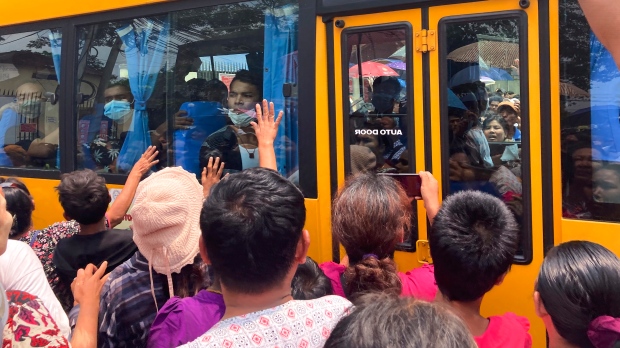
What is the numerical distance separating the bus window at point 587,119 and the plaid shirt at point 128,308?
1995 millimetres

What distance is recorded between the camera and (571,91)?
3.21 meters

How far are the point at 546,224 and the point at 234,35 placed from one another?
220 centimetres

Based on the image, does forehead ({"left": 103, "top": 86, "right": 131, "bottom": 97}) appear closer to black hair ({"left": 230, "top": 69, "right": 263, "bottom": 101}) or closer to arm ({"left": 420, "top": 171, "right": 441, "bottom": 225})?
black hair ({"left": 230, "top": 69, "right": 263, "bottom": 101})

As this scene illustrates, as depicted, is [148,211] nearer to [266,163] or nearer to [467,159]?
[266,163]

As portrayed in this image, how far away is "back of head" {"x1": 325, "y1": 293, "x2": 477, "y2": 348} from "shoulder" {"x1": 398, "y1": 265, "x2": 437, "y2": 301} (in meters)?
1.34

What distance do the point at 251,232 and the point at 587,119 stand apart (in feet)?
6.92

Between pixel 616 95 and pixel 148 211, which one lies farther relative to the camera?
pixel 616 95

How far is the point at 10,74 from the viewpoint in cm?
Answer: 576

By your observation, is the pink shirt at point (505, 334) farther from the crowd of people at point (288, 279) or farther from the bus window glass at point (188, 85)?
the bus window glass at point (188, 85)

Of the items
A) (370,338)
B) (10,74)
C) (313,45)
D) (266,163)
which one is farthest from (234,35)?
(370,338)

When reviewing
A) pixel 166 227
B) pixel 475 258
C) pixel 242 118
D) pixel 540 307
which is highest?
pixel 242 118

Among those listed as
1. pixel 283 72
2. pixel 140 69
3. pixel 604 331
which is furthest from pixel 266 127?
pixel 604 331

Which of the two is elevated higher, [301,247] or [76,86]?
[76,86]

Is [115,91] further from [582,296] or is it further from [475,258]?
[582,296]
